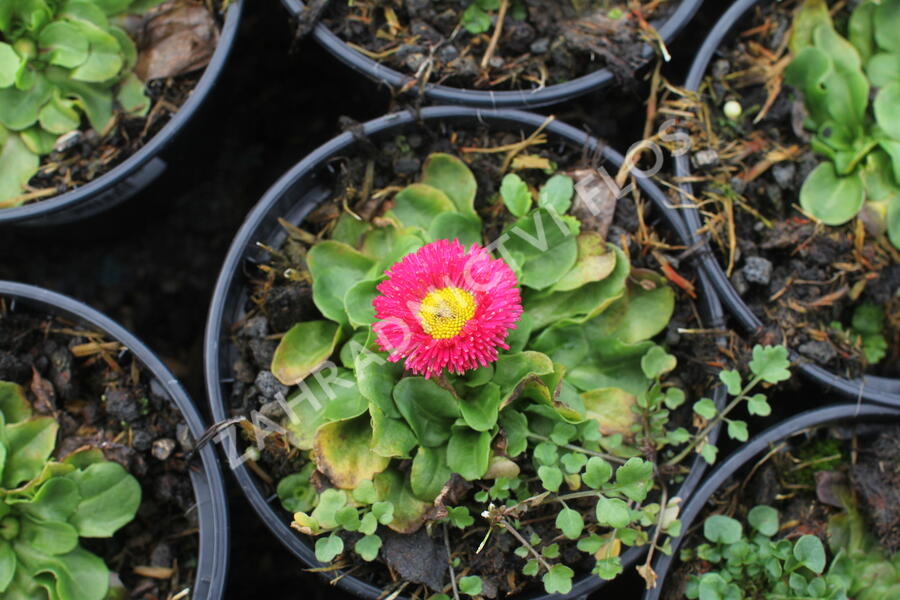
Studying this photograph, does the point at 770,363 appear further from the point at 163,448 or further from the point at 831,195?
the point at 163,448

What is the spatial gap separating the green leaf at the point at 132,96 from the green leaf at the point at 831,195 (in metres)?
1.67

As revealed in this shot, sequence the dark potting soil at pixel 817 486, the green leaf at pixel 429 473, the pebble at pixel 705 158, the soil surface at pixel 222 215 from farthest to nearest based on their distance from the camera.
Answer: the soil surface at pixel 222 215
the pebble at pixel 705 158
the dark potting soil at pixel 817 486
the green leaf at pixel 429 473

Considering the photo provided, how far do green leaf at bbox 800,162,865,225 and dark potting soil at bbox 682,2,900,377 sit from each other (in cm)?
3

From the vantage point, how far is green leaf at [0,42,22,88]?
1763mm

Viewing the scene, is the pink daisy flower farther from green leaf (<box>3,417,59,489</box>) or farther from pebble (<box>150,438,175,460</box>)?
green leaf (<box>3,417,59,489</box>)

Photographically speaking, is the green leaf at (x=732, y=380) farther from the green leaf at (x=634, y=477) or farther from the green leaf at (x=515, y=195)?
the green leaf at (x=515, y=195)

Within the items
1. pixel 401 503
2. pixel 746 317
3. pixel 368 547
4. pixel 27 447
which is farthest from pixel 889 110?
pixel 27 447

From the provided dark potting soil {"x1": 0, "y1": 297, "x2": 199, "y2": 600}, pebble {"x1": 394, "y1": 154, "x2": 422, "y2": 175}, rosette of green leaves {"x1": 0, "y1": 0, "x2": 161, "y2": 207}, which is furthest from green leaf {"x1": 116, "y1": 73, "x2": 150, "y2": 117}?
pebble {"x1": 394, "y1": 154, "x2": 422, "y2": 175}

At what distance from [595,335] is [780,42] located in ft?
3.22

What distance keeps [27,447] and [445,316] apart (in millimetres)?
1001

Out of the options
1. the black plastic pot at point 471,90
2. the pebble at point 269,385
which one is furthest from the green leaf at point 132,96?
the pebble at point 269,385

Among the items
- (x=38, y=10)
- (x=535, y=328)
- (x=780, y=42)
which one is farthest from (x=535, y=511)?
(x=38, y=10)

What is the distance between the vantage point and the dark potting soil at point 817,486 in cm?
175

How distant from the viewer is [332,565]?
1586 mm
